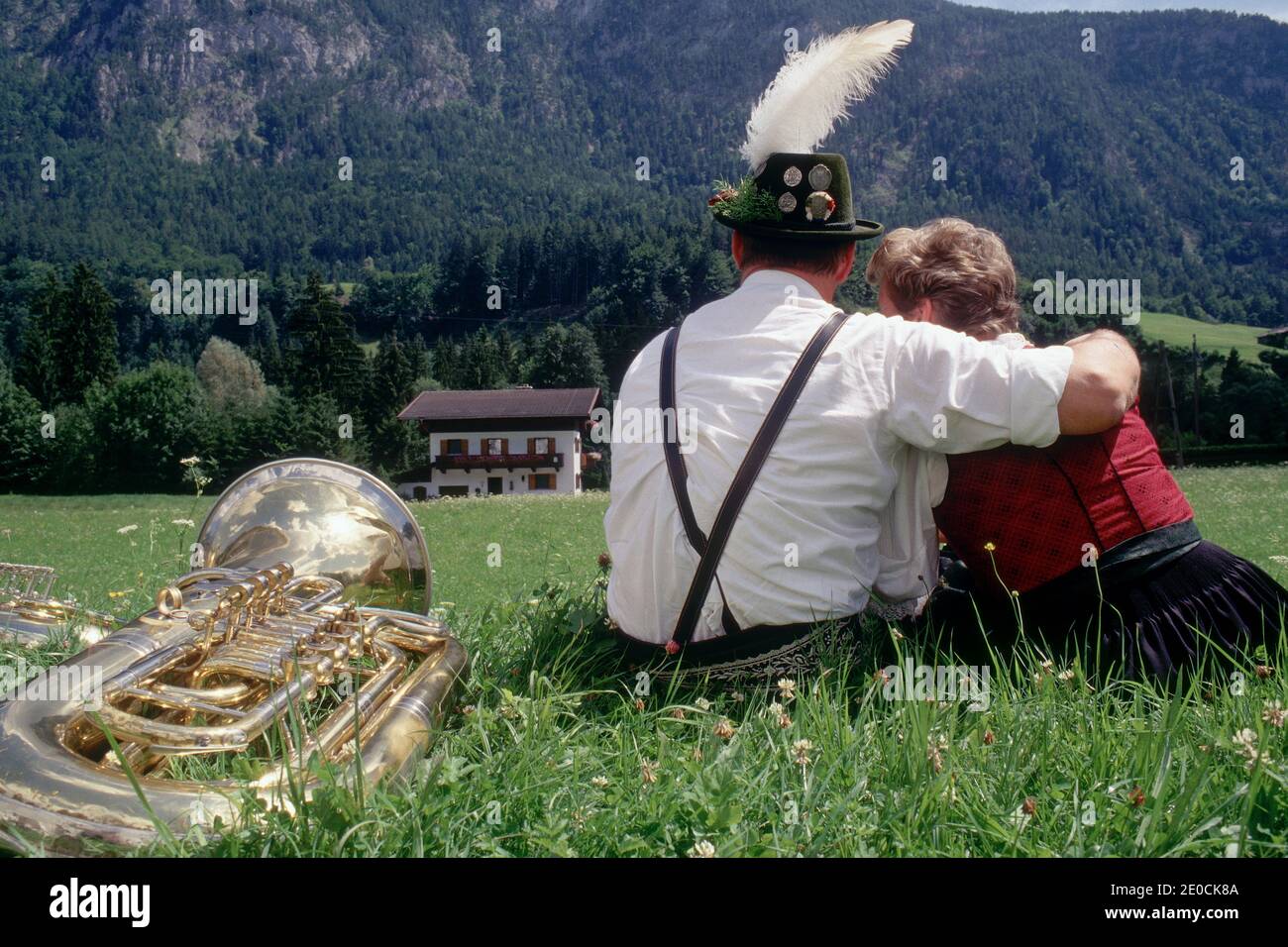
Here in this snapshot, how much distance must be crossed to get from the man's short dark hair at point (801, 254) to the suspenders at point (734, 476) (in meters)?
0.28

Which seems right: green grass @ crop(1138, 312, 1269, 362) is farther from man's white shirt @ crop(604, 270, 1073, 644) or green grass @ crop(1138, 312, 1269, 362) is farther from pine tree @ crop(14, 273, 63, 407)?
pine tree @ crop(14, 273, 63, 407)

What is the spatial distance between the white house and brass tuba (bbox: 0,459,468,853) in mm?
70000

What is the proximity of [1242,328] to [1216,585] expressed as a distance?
4502 inches

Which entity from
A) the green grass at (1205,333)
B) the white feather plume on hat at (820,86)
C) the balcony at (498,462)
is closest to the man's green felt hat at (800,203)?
the white feather plume on hat at (820,86)

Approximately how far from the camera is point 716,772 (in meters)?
2.54

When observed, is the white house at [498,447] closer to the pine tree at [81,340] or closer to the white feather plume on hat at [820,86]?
the pine tree at [81,340]

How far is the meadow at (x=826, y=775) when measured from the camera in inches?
87.6

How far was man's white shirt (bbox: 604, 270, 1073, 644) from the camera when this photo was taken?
293 centimetres

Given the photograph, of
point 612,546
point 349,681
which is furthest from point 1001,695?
point 349,681

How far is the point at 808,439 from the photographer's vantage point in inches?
119

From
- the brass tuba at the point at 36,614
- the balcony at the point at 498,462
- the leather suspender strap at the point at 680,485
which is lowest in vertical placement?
the balcony at the point at 498,462

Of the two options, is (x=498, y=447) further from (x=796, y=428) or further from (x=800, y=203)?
(x=796, y=428)

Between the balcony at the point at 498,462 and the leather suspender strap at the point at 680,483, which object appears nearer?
the leather suspender strap at the point at 680,483

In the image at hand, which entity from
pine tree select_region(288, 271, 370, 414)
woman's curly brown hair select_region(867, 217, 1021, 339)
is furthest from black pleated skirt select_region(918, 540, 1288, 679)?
pine tree select_region(288, 271, 370, 414)
